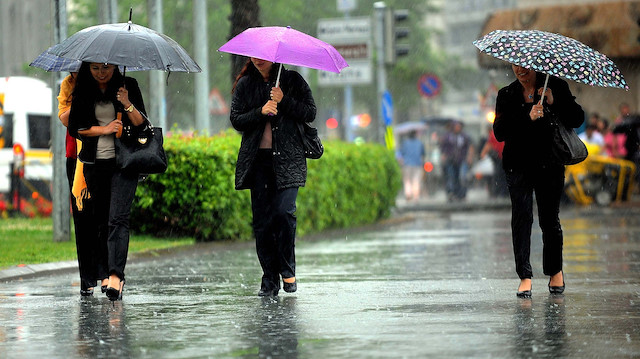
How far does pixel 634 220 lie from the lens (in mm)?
20891

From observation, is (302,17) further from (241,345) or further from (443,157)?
(241,345)

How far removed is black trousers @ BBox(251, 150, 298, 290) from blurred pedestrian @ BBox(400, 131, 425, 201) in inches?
847

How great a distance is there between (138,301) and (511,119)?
288 centimetres

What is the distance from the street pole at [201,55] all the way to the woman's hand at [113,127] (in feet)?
35.6

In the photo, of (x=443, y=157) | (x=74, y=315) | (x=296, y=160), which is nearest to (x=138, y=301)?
(x=74, y=315)

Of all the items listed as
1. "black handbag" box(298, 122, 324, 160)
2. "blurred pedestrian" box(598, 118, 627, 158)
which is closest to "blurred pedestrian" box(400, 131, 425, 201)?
"blurred pedestrian" box(598, 118, 627, 158)

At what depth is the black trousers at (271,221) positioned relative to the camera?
9.73 m

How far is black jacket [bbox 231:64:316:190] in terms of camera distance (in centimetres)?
962

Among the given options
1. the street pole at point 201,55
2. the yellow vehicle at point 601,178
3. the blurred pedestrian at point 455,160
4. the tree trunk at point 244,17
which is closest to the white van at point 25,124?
the street pole at point 201,55

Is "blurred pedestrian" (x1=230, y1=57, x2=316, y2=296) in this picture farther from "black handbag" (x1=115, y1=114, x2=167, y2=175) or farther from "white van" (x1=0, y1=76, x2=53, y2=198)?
"white van" (x1=0, y1=76, x2=53, y2=198)

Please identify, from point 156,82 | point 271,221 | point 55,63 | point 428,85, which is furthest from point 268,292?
point 428,85

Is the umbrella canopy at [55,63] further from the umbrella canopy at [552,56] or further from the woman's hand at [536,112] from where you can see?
the woman's hand at [536,112]

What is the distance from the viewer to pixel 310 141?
981cm

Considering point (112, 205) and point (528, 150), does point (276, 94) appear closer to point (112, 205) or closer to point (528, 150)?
point (112, 205)
